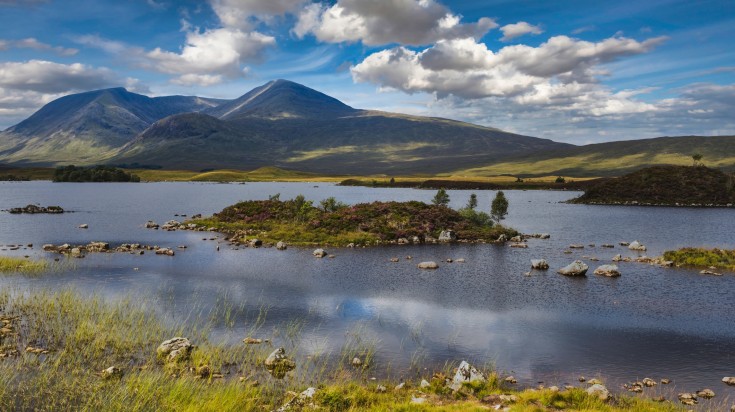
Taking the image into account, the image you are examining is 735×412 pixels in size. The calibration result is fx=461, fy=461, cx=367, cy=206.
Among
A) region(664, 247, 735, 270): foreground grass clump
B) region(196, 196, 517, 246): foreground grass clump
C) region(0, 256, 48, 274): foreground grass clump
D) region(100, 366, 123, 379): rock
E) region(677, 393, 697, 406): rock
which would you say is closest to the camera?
region(677, 393, 697, 406): rock

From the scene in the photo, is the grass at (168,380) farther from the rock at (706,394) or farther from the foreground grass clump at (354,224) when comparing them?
the foreground grass clump at (354,224)

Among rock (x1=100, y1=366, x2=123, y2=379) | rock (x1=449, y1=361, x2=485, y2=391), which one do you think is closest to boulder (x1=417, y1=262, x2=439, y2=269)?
rock (x1=449, y1=361, x2=485, y2=391)

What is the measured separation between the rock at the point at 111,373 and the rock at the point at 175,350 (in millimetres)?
2443

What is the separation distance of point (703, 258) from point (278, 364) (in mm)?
55716

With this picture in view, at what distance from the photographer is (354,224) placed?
253ft

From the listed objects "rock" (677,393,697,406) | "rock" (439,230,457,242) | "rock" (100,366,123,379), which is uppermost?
"rock" (439,230,457,242)

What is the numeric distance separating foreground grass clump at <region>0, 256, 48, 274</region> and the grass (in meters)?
20.2

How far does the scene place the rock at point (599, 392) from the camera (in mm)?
20673

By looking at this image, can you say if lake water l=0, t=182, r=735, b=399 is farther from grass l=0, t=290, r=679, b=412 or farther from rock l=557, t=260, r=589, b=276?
grass l=0, t=290, r=679, b=412

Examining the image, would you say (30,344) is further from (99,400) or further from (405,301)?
(405,301)

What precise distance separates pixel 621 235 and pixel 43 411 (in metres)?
88.6

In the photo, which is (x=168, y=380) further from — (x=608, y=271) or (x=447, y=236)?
(x=447, y=236)

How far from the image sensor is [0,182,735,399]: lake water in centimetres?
2688

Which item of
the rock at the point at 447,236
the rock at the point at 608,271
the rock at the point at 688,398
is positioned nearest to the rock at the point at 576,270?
the rock at the point at 608,271
